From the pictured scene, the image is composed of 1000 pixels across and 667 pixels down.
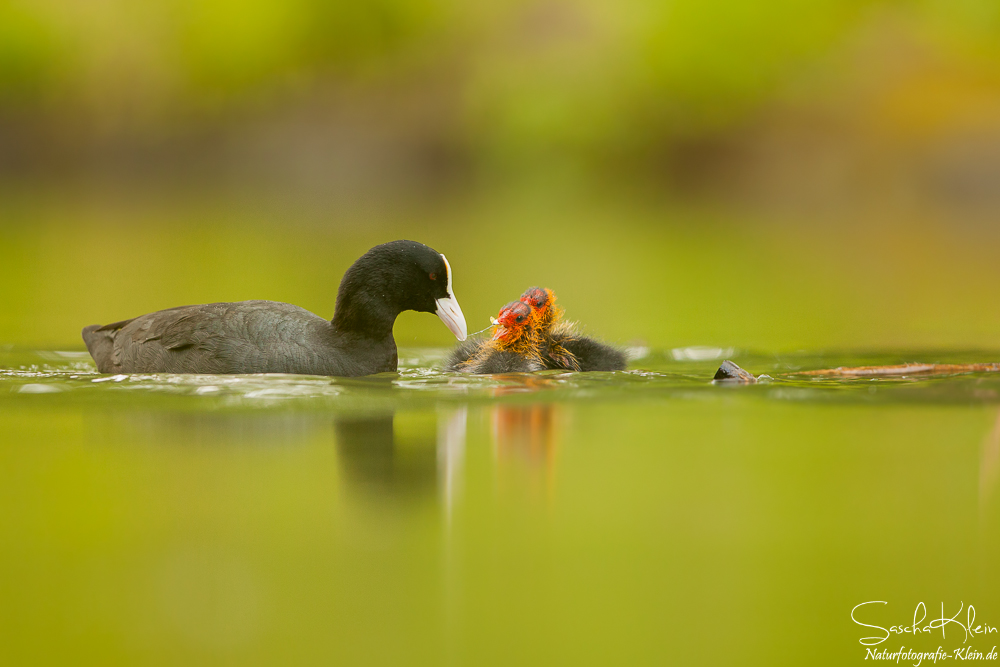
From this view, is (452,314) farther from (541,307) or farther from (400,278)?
(541,307)

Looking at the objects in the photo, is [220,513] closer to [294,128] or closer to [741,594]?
[741,594]

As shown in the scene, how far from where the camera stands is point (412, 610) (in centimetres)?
381

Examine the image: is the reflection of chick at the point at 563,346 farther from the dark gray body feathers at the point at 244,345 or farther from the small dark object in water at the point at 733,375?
the dark gray body feathers at the point at 244,345

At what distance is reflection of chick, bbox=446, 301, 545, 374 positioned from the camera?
7.90 meters

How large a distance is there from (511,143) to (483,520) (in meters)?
41.4

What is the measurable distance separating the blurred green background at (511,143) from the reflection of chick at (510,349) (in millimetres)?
4550

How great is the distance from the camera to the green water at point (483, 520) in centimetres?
371

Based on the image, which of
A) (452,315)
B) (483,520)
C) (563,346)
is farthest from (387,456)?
(563,346)

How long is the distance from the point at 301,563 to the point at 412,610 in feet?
1.80

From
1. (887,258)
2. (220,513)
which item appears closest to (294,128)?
(887,258)

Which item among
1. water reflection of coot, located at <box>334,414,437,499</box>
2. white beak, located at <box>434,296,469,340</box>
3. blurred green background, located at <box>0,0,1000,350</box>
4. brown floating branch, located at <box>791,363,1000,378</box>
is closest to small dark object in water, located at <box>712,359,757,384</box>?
brown floating branch, located at <box>791,363,1000,378</box>

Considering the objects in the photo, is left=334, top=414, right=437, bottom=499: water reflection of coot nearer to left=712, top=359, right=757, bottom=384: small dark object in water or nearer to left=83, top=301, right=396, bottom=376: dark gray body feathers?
left=83, top=301, right=396, bottom=376: dark gray body feathers

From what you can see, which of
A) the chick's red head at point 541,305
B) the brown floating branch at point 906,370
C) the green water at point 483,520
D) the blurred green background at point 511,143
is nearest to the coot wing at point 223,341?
the green water at point 483,520

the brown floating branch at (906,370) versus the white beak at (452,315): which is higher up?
the white beak at (452,315)
